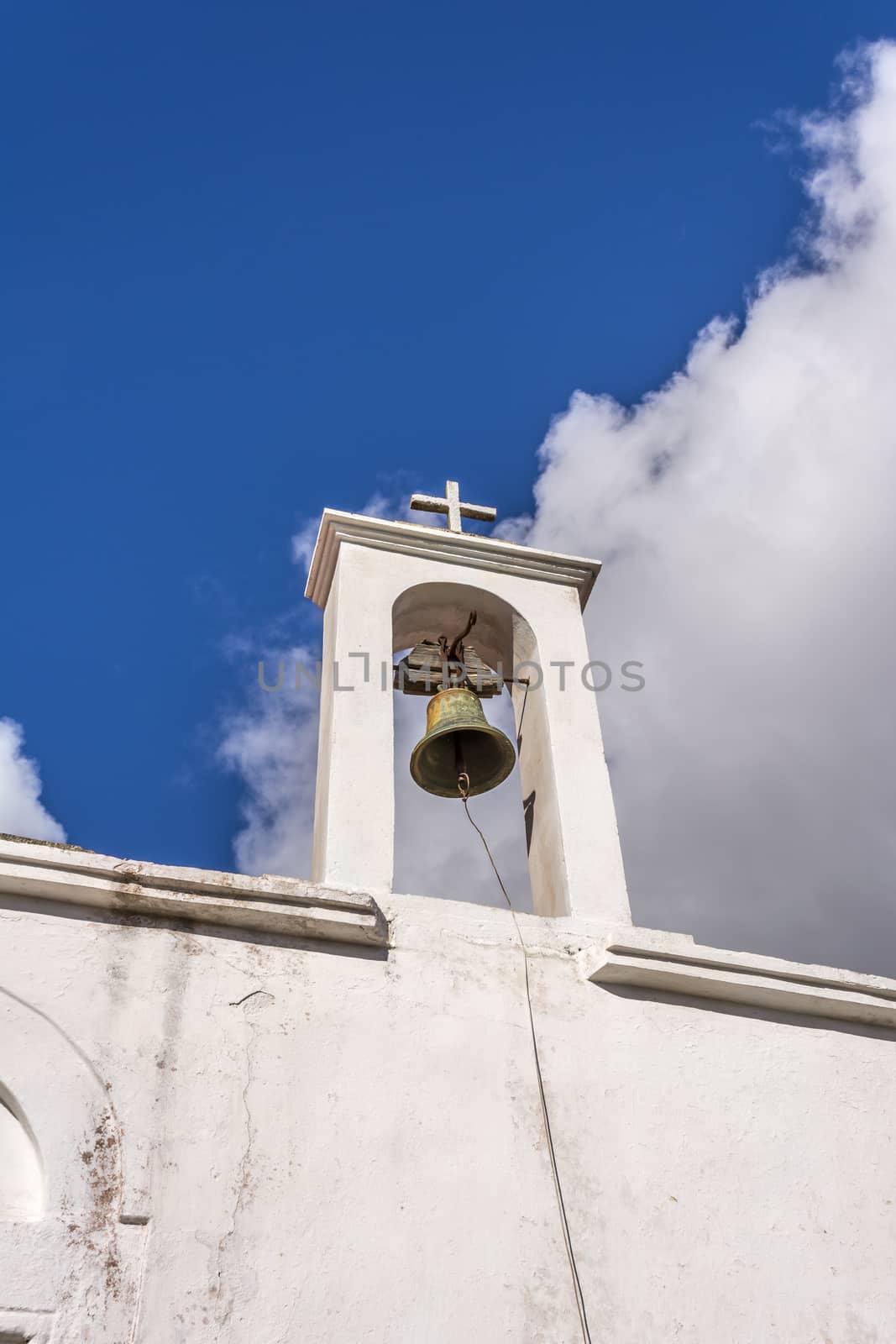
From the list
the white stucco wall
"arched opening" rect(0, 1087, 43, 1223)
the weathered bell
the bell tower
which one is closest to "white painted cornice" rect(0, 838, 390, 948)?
the white stucco wall

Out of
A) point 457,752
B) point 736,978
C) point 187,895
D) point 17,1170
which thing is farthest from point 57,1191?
point 457,752

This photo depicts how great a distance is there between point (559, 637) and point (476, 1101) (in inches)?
92.2

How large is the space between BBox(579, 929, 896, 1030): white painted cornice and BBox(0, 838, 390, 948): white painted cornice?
826 mm

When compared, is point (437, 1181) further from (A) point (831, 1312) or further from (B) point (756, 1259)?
(A) point (831, 1312)

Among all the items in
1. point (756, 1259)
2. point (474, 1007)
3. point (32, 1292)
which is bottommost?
point (32, 1292)

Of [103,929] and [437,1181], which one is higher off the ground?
[103,929]

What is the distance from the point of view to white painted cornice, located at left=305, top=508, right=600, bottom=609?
5391 millimetres

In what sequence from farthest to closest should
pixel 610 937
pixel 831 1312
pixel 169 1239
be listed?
pixel 610 937 < pixel 831 1312 < pixel 169 1239

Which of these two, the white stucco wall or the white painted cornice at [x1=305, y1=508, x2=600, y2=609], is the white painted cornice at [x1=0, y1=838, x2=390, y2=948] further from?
the white painted cornice at [x1=305, y1=508, x2=600, y2=609]

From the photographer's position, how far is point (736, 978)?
14.0 feet

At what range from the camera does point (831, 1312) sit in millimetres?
3590

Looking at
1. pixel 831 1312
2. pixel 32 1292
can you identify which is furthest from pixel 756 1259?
pixel 32 1292

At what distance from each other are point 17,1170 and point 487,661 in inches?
127

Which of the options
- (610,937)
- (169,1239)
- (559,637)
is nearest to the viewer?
(169,1239)
